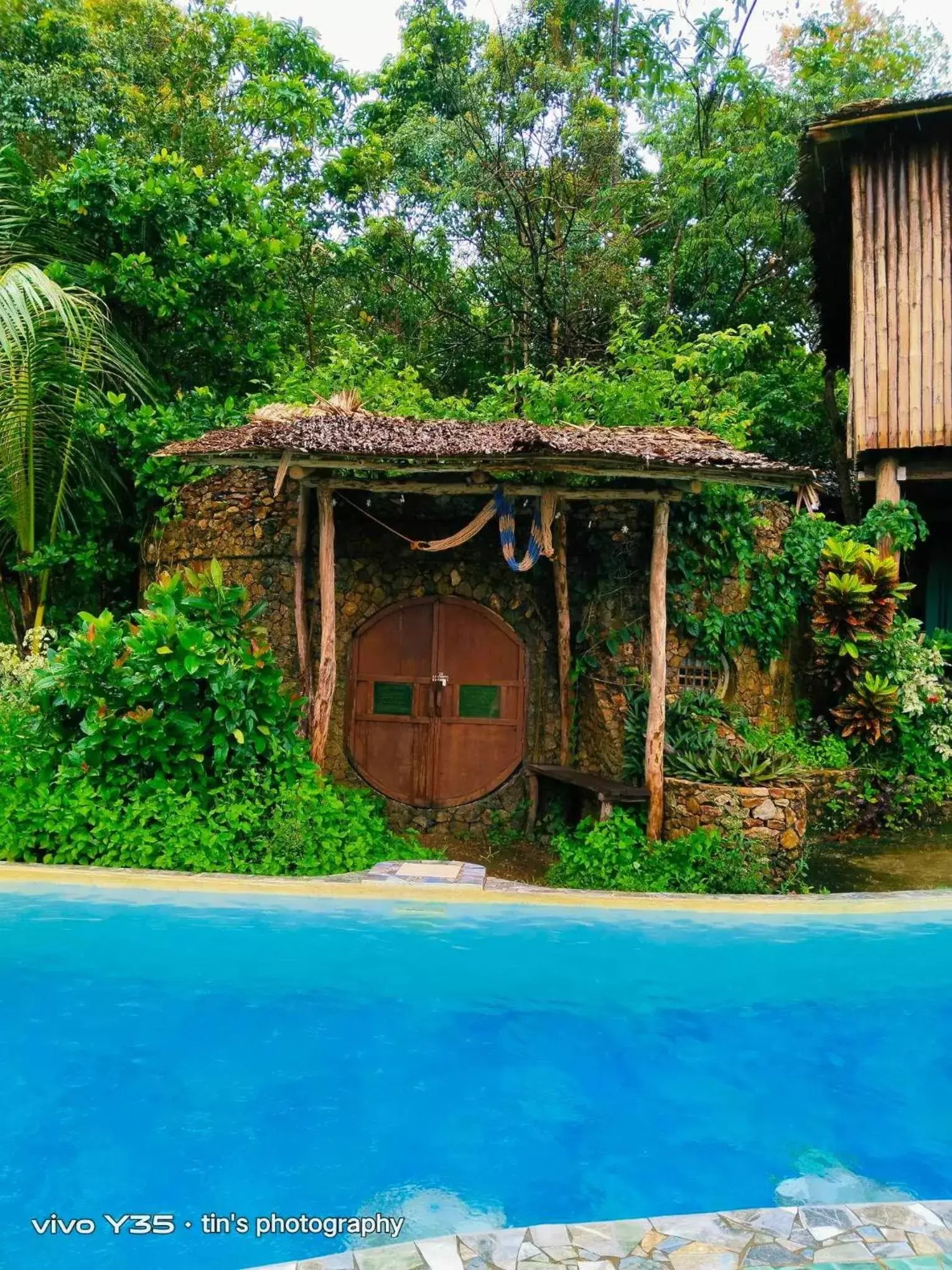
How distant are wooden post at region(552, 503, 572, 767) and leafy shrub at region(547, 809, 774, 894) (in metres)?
1.46

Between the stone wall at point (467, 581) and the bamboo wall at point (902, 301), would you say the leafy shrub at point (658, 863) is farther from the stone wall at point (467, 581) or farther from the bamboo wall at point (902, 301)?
the bamboo wall at point (902, 301)

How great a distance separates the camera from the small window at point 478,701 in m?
8.86

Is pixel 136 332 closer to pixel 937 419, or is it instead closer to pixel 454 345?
pixel 454 345

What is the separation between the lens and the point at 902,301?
935 centimetres

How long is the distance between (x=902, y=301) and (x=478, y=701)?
5.90 metres

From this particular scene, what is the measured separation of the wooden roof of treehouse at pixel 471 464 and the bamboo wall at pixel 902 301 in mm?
2606

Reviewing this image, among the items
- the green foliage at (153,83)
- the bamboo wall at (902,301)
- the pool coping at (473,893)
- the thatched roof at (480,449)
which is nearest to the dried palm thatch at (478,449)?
the thatched roof at (480,449)

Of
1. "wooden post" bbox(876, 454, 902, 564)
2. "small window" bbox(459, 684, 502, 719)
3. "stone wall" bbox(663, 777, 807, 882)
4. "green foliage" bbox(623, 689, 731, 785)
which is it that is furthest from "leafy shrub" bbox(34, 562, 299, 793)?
"wooden post" bbox(876, 454, 902, 564)

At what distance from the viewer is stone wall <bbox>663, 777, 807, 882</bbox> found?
6973 mm

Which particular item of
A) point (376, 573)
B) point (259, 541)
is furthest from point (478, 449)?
point (259, 541)

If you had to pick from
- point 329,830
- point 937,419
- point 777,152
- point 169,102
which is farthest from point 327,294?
point 329,830

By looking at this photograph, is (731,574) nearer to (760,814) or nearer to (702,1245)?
(760,814)

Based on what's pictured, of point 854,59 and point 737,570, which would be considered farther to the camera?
point 854,59

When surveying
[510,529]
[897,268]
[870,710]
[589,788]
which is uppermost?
[897,268]
